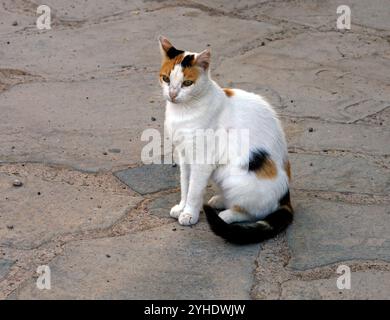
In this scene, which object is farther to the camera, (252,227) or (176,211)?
(176,211)

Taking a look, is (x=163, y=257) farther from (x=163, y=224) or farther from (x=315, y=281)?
(x=315, y=281)

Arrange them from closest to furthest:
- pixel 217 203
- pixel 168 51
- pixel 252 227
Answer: pixel 252 227 < pixel 168 51 < pixel 217 203

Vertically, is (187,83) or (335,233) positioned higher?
(187,83)

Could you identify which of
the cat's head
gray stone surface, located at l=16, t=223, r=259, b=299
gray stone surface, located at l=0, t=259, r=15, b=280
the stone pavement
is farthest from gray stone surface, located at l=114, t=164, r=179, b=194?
gray stone surface, located at l=0, t=259, r=15, b=280

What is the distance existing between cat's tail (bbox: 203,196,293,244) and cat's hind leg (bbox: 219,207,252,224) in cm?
4

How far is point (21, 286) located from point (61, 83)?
2.14 meters

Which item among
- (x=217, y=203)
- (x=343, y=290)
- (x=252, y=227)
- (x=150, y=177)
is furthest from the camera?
(x=150, y=177)

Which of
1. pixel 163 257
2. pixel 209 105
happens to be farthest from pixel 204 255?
pixel 209 105

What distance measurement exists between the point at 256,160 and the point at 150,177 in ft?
2.26

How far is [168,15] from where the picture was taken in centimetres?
600

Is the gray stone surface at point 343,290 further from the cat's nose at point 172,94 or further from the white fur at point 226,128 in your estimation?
the cat's nose at point 172,94

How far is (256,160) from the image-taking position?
3.38 metres

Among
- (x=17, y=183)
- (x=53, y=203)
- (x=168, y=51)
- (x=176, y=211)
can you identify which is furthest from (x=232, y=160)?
(x=17, y=183)

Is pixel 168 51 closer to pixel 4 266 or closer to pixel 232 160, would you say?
pixel 232 160
